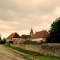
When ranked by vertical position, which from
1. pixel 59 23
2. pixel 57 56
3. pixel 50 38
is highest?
pixel 59 23

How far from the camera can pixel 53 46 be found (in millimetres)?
33688

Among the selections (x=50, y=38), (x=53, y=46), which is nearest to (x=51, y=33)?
(x=50, y=38)

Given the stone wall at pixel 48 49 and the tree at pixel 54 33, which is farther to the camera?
the tree at pixel 54 33

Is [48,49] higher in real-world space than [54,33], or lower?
lower

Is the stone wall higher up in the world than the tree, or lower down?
lower down

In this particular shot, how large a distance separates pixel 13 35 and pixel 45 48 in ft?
311

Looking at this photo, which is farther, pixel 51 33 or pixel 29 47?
pixel 51 33

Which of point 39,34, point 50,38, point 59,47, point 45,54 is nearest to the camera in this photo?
point 59,47

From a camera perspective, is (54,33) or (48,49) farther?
(54,33)

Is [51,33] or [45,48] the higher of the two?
[51,33]

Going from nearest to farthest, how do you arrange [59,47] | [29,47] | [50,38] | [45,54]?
[59,47]
[45,54]
[29,47]
[50,38]

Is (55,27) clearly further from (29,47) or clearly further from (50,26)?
(29,47)

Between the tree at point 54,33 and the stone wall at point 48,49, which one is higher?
the tree at point 54,33

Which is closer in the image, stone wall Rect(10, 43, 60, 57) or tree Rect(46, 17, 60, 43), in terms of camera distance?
stone wall Rect(10, 43, 60, 57)
